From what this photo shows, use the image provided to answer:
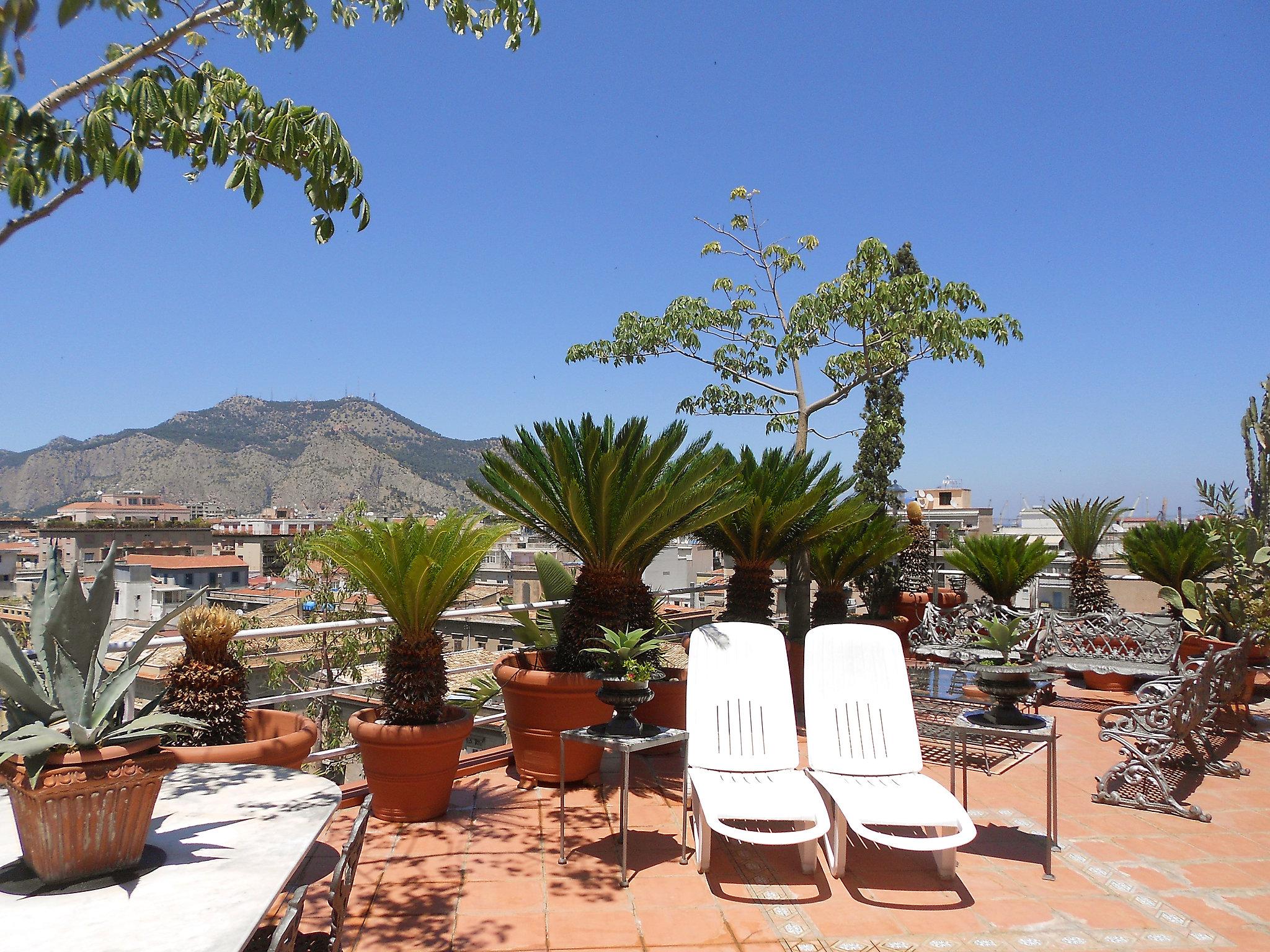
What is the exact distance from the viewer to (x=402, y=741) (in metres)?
4.60

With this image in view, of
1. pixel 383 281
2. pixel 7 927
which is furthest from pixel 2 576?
pixel 7 927

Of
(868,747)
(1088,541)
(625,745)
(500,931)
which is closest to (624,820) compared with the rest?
(625,745)

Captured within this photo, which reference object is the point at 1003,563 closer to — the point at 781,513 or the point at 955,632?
the point at 955,632

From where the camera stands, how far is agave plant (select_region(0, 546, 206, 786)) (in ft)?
7.63

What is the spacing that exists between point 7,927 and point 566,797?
11.9ft

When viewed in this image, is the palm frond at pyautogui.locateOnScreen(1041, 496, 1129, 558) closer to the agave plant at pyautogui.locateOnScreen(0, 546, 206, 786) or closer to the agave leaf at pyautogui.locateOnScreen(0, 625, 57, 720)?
the agave plant at pyautogui.locateOnScreen(0, 546, 206, 786)

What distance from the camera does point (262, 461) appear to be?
358 ft

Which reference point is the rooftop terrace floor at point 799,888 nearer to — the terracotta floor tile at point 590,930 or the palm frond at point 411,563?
the terracotta floor tile at point 590,930

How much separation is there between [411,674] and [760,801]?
2169 mm

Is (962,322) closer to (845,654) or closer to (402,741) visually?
(845,654)

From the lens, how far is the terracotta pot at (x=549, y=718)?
539cm

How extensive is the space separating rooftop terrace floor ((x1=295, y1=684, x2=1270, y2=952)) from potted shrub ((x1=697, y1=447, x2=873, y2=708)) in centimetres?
335

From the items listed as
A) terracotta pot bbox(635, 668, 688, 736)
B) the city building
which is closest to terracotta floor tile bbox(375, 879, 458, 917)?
terracotta pot bbox(635, 668, 688, 736)

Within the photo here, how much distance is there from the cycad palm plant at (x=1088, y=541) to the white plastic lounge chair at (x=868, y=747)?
7.28 m
